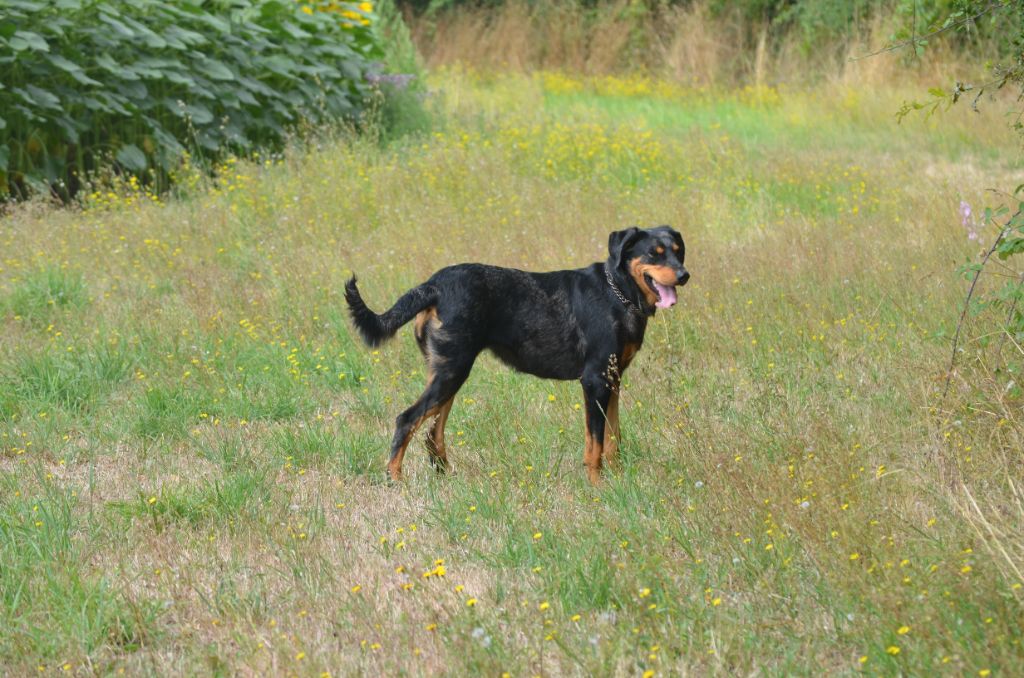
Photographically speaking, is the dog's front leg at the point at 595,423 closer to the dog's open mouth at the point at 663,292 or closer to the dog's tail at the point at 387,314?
the dog's open mouth at the point at 663,292

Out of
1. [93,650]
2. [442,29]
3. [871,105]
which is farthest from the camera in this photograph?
[442,29]

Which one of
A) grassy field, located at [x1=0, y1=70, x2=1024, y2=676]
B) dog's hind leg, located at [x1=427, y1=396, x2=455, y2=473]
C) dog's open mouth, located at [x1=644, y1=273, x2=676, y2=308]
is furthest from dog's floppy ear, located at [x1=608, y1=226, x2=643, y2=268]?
dog's hind leg, located at [x1=427, y1=396, x2=455, y2=473]

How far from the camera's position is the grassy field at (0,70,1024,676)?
11.6 ft

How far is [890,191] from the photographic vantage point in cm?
1030

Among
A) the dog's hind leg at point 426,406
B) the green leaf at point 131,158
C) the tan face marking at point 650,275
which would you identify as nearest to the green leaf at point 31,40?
the green leaf at point 131,158

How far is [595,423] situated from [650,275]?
0.71 meters

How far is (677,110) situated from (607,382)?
12454mm

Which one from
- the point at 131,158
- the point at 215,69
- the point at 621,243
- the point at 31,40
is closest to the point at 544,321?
the point at 621,243

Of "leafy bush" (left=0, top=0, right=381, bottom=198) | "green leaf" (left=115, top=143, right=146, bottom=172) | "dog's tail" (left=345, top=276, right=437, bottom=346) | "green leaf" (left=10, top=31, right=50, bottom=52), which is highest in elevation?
"dog's tail" (left=345, top=276, right=437, bottom=346)

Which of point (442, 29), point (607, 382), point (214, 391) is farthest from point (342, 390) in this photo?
point (442, 29)

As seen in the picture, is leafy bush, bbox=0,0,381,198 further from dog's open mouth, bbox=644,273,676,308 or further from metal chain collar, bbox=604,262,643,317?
dog's open mouth, bbox=644,273,676,308

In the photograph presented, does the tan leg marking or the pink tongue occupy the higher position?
the pink tongue

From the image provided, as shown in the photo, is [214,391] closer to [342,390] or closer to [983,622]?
[342,390]

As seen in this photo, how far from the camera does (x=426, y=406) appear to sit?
515 centimetres
